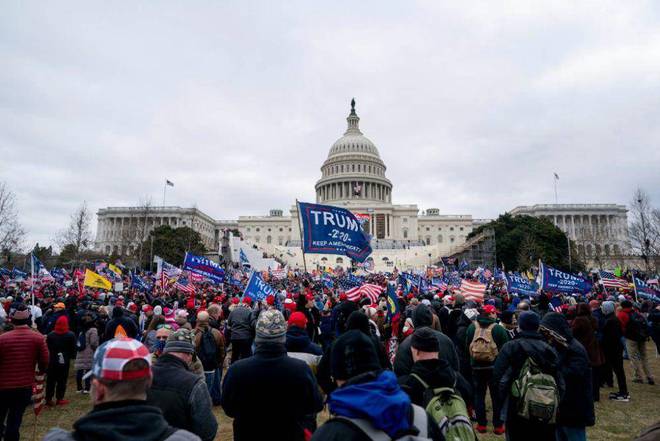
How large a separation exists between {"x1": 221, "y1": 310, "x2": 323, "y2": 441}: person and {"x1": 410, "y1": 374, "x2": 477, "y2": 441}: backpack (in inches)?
37.3

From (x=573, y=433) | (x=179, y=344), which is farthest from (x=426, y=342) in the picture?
(x=573, y=433)

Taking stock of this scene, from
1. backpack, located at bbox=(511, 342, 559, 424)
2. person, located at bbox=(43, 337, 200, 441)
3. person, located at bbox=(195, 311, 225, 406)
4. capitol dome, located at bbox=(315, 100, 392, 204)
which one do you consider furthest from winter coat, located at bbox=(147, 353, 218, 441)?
capitol dome, located at bbox=(315, 100, 392, 204)

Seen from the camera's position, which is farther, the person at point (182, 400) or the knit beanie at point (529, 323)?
the knit beanie at point (529, 323)

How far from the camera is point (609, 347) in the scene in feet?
27.9

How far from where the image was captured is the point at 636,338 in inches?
359

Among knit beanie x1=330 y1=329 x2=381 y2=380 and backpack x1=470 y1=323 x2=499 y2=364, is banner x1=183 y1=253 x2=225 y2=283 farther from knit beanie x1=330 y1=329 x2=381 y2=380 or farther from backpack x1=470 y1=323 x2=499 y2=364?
knit beanie x1=330 y1=329 x2=381 y2=380

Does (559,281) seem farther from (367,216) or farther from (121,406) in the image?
(367,216)

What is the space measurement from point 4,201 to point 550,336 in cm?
3454

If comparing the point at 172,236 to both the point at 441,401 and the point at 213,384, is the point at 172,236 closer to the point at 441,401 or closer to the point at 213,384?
the point at 213,384

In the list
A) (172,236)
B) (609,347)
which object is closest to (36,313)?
(609,347)

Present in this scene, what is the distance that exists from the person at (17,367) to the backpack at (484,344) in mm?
5818

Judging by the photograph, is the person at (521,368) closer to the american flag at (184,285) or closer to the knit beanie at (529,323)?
the knit beanie at (529,323)

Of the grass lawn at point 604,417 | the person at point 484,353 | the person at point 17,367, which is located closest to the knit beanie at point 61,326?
the grass lawn at point 604,417

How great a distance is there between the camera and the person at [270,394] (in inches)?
130
